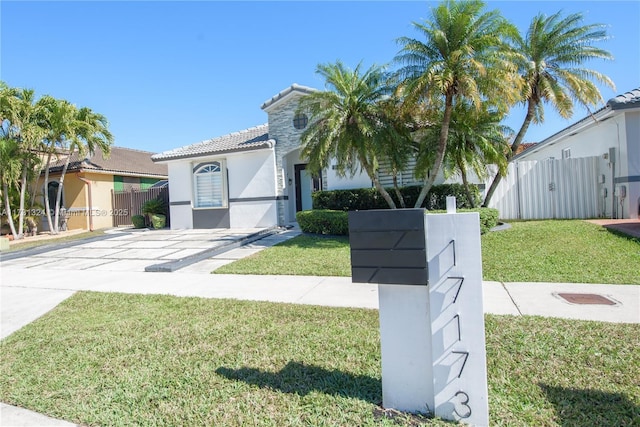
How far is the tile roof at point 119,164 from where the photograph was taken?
2025 centimetres

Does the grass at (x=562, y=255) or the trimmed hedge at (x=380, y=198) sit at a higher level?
the trimmed hedge at (x=380, y=198)

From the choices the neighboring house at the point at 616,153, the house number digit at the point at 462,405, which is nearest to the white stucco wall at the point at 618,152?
the neighboring house at the point at 616,153

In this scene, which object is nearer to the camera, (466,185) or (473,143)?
(473,143)

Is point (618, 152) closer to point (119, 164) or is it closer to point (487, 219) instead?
point (487, 219)

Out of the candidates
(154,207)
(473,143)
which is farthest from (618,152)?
(154,207)

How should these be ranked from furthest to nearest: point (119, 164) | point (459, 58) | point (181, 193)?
point (119, 164), point (181, 193), point (459, 58)

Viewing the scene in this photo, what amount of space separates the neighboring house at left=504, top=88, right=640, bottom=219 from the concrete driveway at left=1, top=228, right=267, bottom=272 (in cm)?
1164

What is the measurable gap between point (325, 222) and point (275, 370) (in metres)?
8.64

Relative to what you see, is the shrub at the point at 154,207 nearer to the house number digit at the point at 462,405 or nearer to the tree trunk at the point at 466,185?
the tree trunk at the point at 466,185

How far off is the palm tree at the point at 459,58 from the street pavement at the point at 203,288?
5.33 m

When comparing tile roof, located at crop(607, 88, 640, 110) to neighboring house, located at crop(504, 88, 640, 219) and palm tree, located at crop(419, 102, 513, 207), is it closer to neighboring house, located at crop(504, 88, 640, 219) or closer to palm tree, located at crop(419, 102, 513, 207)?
neighboring house, located at crop(504, 88, 640, 219)

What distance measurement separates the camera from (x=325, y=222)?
11.9m

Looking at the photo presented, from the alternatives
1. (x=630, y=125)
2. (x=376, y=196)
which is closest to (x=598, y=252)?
(x=630, y=125)

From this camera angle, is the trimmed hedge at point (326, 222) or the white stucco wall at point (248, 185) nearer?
the trimmed hedge at point (326, 222)
